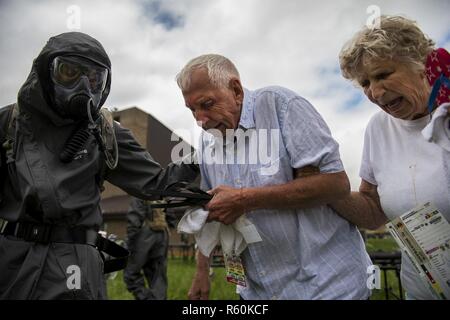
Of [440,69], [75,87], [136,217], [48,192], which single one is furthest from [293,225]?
[136,217]

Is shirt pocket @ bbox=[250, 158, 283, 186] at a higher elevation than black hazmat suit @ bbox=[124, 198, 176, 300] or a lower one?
lower

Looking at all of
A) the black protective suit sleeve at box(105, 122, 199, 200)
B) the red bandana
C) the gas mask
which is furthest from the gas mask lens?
the red bandana

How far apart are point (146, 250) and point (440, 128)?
610 cm

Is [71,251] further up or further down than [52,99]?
further down

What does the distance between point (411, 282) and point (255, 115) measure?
3.51 ft

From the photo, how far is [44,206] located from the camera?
1.83 meters

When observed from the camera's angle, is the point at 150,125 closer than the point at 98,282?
No

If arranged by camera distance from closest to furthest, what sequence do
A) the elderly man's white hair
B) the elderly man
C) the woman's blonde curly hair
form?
the elderly man, the woman's blonde curly hair, the elderly man's white hair

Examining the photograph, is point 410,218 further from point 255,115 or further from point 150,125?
point 150,125

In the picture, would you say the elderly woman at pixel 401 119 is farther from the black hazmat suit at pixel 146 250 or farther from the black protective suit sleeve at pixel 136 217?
the black protective suit sleeve at pixel 136 217

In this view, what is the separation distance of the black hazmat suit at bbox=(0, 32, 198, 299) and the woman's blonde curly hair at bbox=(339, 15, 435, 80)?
1.12 meters

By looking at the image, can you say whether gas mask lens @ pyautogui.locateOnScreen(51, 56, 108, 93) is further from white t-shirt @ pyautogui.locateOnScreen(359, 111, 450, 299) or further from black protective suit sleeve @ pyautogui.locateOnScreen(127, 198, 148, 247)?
black protective suit sleeve @ pyautogui.locateOnScreen(127, 198, 148, 247)

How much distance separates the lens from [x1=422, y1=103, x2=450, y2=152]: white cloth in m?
1.31
